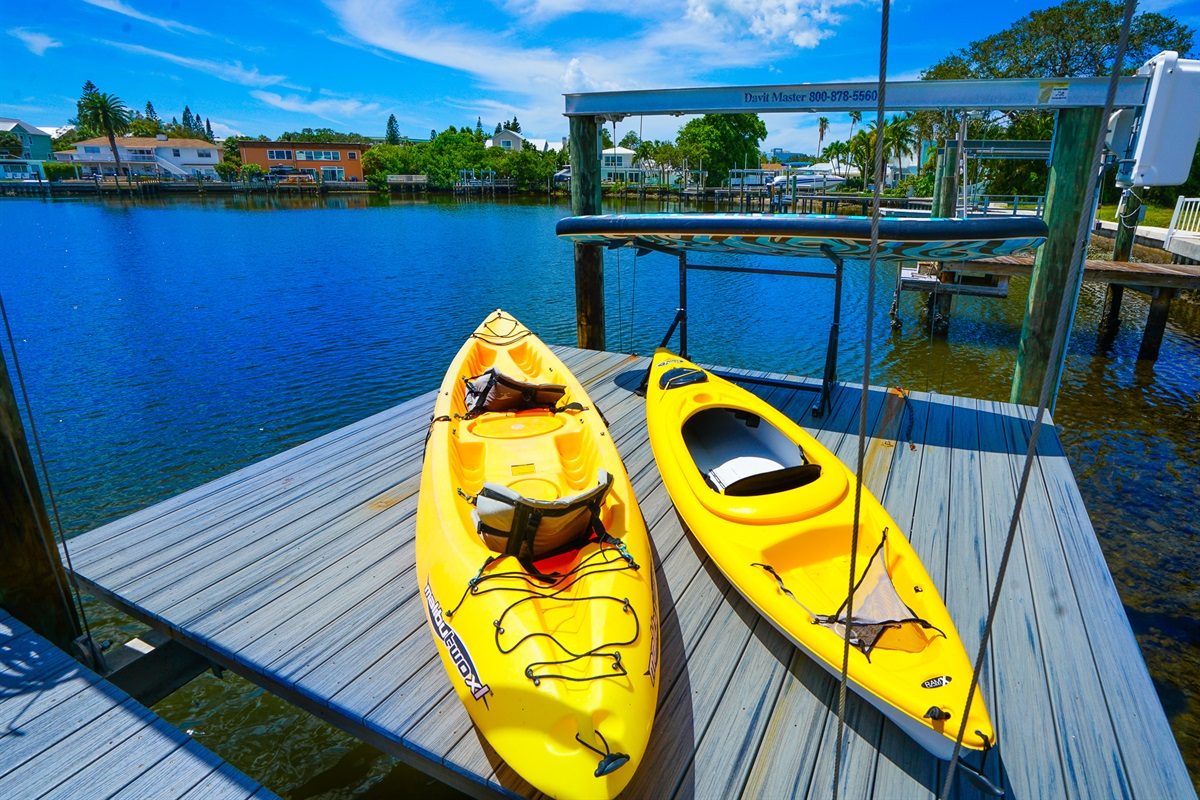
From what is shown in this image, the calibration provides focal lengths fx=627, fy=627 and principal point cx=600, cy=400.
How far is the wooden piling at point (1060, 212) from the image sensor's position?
253 inches

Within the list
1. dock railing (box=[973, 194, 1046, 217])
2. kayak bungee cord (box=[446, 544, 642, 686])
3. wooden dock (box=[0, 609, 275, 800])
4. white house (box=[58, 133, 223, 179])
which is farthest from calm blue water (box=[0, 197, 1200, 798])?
white house (box=[58, 133, 223, 179])

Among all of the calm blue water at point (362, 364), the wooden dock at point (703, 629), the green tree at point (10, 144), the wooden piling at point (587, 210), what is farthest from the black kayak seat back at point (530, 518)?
the green tree at point (10, 144)

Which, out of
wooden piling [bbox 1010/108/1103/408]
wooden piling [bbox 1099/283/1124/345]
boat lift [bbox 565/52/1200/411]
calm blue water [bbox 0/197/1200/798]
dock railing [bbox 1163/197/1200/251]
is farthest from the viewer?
dock railing [bbox 1163/197/1200/251]

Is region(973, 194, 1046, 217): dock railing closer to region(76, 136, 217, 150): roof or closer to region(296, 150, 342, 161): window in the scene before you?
region(296, 150, 342, 161): window

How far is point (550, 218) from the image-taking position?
4700 cm

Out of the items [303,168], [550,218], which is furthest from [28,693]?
[303,168]

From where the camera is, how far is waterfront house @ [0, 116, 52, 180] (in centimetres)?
7131

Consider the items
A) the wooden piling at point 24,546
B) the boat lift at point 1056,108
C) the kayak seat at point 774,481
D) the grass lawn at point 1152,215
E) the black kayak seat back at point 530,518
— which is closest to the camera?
the black kayak seat back at point 530,518

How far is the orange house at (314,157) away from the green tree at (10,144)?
31309mm

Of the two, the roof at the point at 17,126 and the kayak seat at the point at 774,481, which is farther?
the roof at the point at 17,126

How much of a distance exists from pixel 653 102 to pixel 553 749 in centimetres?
783

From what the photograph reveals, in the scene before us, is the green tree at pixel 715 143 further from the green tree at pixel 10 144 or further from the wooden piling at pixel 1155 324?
the green tree at pixel 10 144

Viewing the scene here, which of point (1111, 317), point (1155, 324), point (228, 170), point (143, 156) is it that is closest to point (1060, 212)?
point (1155, 324)

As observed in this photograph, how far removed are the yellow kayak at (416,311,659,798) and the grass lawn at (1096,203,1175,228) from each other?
91.9ft
